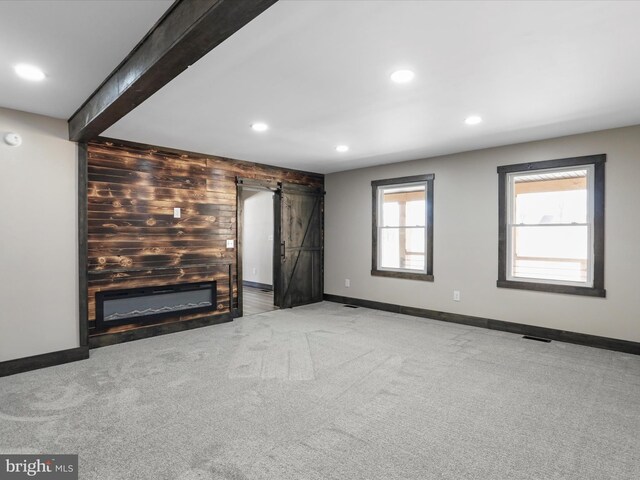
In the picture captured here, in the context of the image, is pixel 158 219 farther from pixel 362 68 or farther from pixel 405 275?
pixel 405 275

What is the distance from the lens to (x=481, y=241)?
16.5ft

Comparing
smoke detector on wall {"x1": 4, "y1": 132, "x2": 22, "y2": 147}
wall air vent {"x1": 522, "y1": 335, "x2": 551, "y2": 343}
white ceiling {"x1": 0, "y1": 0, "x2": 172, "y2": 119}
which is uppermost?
white ceiling {"x1": 0, "y1": 0, "x2": 172, "y2": 119}

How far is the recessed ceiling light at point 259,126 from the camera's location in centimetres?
385

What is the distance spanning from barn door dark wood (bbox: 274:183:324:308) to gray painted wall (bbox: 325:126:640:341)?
25 centimetres

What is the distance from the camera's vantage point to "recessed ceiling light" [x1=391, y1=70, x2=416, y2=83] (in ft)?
8.57

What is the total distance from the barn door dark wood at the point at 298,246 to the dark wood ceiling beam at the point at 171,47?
11.7 ft

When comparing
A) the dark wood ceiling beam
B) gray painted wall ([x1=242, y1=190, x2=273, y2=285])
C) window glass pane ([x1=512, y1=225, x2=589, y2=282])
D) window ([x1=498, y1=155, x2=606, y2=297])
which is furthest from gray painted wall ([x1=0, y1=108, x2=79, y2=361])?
window glass pane ([x1=512, y1=225, x2=589, y2=282])

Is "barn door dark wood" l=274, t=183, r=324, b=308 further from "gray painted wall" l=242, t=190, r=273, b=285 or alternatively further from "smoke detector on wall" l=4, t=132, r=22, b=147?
"smoke detector on wall" l=4, t=132, r=22, b=147

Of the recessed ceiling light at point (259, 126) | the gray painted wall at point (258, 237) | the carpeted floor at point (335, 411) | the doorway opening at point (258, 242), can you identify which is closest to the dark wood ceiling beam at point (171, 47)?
the recessed ceiling light at point (259, 126)

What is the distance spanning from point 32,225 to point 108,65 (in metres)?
1.97

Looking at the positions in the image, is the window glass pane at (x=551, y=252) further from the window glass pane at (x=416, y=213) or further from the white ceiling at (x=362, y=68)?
the window glass pane at (x=416, y=213)

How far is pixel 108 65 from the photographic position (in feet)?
8.19

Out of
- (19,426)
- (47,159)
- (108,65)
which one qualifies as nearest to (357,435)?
(19,426)

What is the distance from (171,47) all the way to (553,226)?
15.1 feet
